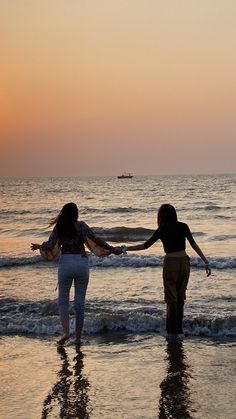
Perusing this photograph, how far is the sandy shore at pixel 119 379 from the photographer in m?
5.31

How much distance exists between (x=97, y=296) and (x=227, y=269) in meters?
5.62

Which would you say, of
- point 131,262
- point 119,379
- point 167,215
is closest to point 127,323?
point 167,215

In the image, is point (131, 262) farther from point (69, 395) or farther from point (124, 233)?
point (124, 233)

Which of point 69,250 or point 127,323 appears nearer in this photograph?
point 69,250

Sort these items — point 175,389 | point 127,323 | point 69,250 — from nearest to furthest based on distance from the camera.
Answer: point 175,389 < point 69,250 < point 127,323

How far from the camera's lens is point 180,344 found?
7844 millimetres

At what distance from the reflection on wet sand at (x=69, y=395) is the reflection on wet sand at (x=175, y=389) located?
750 millimetres

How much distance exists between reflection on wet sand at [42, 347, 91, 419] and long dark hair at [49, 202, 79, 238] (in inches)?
65.1

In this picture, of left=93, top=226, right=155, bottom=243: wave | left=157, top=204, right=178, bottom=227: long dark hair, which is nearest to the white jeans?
left=157, top=204, right=178, bottom=227: long dark hair

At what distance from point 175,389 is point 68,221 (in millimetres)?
2607

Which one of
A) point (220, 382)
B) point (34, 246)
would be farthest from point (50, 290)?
A: point (220, 382)

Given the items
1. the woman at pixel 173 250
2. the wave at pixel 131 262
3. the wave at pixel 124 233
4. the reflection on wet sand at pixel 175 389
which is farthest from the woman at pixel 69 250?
the wave at pixel 124 233

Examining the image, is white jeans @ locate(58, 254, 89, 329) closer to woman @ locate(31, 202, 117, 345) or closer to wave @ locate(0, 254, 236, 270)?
woman @ locate(31, 202, 117, 345)

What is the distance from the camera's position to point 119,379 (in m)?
6.24
